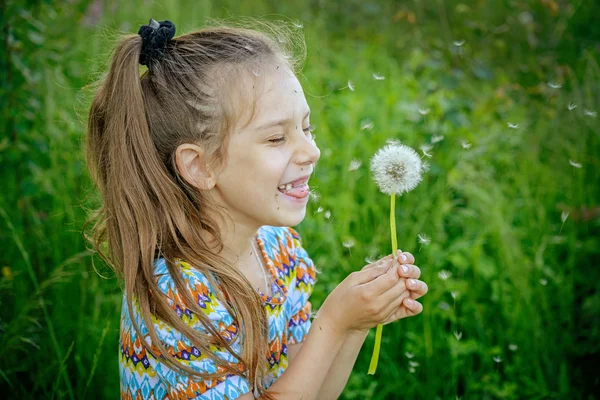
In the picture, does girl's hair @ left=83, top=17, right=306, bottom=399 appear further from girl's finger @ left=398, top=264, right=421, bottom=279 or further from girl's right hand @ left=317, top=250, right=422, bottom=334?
girl's finger @ left=398, top=264, right=421, bottom=279

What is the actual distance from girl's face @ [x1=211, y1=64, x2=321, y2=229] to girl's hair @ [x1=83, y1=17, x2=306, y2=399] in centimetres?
3

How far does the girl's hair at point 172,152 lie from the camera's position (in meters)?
1.43

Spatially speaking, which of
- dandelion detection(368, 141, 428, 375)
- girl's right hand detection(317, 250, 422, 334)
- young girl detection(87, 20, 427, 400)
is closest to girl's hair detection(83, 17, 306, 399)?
young girl detection(87, 20, 427, 400)

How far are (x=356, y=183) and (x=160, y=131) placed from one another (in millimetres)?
1307

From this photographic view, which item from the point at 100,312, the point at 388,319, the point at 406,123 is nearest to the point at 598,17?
the point at 406,123

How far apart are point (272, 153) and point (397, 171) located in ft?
0.92

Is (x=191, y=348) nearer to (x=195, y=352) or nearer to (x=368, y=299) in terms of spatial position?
(x=195, y=352)

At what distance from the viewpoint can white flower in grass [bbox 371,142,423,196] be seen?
1.34 meters

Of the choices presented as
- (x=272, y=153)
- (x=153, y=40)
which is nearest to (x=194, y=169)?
(x=272, y=153)

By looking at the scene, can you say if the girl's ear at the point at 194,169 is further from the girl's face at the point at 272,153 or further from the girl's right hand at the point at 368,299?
the girl's right hand at the point at 368,299

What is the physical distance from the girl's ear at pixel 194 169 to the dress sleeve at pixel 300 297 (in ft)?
1.38

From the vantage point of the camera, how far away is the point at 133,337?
143 cm

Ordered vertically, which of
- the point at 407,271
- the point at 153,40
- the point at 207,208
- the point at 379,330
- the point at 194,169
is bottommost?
the point at 379,330

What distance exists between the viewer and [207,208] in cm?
153
